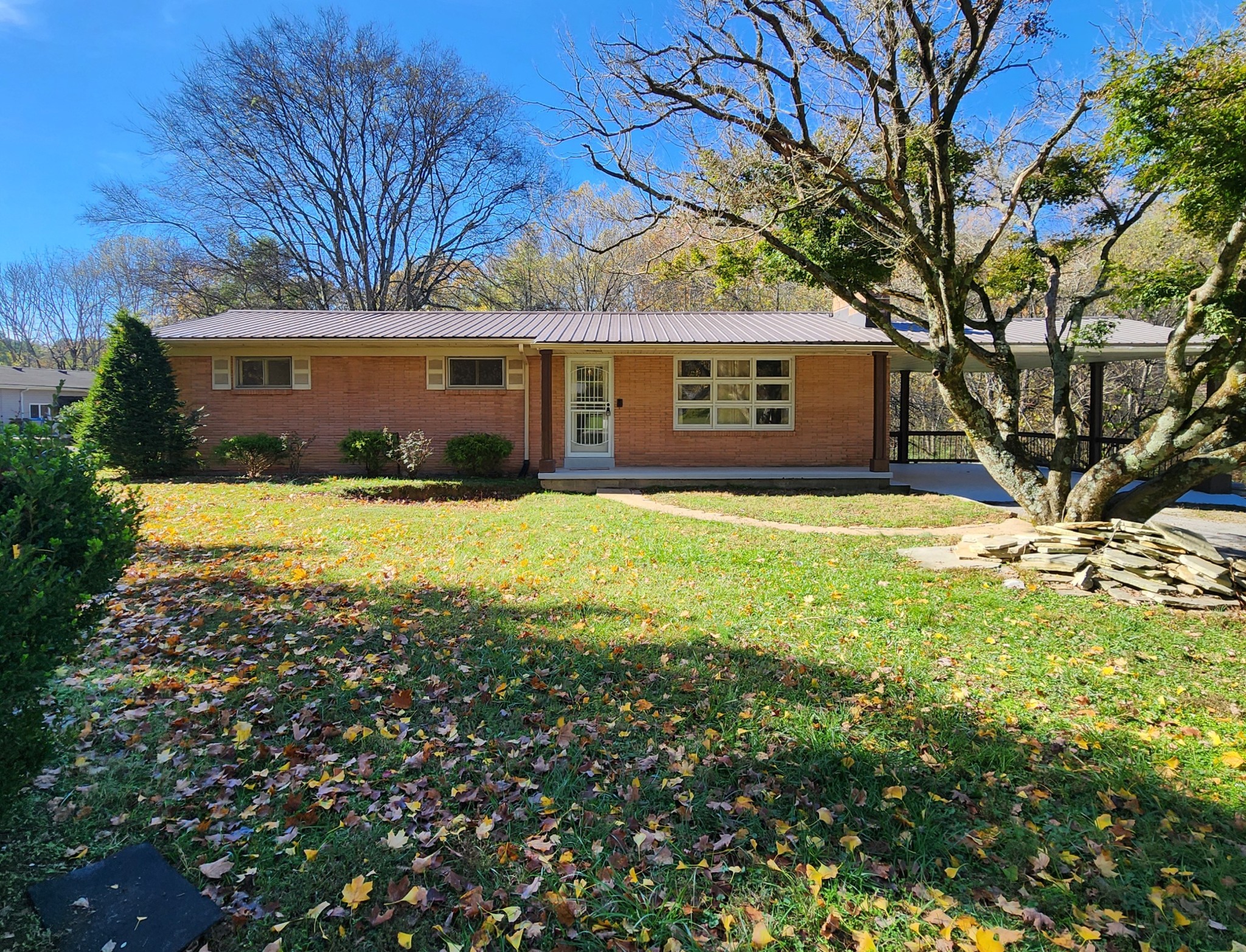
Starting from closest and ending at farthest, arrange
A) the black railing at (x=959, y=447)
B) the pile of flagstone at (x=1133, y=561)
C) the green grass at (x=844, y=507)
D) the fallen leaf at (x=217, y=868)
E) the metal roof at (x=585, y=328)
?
the fallen leaf at (x=217, y=868)
the pile of flagstone at (x=1133, y=561)
the green grass at (x=844, y=507)
the metal roof at (x=585, y=328)
the black railing at (x=959, y=447)

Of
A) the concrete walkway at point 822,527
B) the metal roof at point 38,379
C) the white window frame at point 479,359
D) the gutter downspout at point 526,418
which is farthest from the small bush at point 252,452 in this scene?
the metal roof at point 38,379

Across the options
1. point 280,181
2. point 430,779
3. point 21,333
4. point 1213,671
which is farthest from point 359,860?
point 21,333

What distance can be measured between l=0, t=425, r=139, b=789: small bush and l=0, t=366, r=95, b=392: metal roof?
106 ft

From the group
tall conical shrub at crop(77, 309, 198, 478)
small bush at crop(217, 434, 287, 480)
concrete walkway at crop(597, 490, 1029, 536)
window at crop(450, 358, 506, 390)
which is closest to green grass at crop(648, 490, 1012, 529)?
concrete walkway at crop(597, 490, 1029, 536)

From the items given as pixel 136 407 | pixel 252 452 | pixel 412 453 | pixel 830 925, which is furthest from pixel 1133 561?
pixel 136 407

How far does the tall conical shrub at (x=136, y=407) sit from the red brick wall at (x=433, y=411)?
105cm

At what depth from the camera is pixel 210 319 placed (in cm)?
1656

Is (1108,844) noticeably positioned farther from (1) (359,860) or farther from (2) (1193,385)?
(2) (1193,385)

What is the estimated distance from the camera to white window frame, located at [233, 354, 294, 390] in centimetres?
1505

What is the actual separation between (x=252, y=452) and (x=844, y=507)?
38.5ft

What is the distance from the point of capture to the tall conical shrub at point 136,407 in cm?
1315

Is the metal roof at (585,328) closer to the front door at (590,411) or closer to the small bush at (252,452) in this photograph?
the front door at (590,411)

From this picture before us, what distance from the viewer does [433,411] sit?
15.1m

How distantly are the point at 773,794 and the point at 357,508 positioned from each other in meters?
8.56
